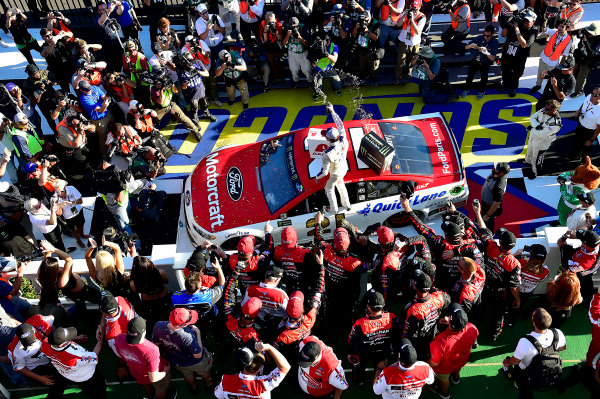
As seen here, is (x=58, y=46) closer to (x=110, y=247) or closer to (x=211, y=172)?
(x=211, y=172)

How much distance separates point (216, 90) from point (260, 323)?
21.5 feet

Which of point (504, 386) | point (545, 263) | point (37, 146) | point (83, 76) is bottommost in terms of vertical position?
point (504, 386)

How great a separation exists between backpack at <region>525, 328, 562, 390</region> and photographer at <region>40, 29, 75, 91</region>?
9.53 meters

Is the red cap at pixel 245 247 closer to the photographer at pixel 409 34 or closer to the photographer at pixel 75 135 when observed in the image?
the photographer at pixel 75 135

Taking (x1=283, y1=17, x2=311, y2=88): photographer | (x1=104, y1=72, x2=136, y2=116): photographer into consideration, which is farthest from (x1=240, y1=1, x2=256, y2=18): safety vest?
(x1=104, y1=72, x2=136, y2=116): photographer

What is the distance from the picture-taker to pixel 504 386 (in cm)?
620

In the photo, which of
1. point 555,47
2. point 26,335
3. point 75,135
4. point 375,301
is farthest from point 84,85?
point 555,47

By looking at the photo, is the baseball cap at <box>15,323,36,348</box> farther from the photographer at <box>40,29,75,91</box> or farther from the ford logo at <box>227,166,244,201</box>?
the photographer at <box>40,29,75,91</box>

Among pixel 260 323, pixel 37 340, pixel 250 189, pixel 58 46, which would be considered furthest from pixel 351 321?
pixel 58 46

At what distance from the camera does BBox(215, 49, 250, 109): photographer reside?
33.9 feet

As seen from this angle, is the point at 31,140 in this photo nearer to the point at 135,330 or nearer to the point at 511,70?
the point at 135,330

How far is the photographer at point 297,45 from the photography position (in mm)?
10500

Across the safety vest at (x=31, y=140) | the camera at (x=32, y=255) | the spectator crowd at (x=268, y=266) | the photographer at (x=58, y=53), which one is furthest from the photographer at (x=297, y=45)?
the camera at (x=32, y=255)

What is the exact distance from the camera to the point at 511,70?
10664 millimetres
